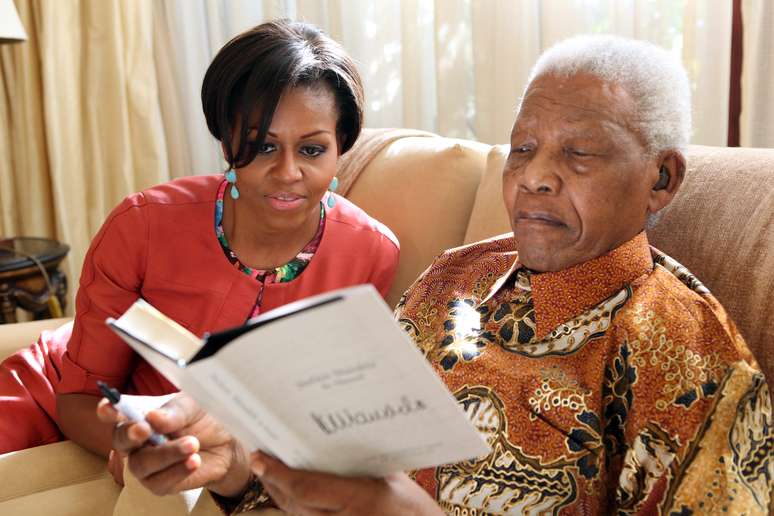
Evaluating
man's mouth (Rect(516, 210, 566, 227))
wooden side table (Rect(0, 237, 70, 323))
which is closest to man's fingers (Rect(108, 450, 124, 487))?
man's mouth (Rect(516, 210, 566, 227))

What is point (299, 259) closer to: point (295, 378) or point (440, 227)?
point (440, 227)

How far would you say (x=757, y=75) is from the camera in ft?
6.43

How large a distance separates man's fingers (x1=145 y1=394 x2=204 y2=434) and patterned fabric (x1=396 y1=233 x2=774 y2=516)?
0.38 meters

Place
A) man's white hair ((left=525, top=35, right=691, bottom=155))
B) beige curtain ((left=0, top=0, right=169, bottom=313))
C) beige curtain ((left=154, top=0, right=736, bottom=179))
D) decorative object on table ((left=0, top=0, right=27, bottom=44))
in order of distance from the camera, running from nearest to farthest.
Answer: man's white hair ((left=525, top=35, right=691, bottom=155)) < beige curtain ((left=154, top=0, right=736, bottom=179)) < decorative object on table ((left=0, top=0, right=27, bottom=44)) < beige curtain ((left=0, top=0, right=169, bottom=313))

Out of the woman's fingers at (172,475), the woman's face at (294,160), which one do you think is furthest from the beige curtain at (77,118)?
the woman's fingers at (172,475)

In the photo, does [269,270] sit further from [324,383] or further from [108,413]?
[324,383]

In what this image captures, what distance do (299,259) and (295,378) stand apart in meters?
0.96

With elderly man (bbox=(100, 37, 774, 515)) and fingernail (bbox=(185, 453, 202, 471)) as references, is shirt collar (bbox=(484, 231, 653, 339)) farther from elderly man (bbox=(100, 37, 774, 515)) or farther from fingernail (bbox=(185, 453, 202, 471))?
fingernail (bbox=(185, 453, 202, 471))

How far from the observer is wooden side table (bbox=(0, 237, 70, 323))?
101 inches

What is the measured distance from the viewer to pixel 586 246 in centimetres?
119

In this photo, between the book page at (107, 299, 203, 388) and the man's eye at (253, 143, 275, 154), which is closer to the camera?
the book page at (107, 299, 203, 388)

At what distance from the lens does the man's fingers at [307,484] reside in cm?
83

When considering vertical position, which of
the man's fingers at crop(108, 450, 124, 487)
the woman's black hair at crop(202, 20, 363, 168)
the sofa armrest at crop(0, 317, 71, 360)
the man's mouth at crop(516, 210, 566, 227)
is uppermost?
the woman's black hair at crop(202, 20, 363, 168)

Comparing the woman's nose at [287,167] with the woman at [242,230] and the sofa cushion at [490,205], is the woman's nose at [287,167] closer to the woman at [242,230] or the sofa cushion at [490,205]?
the woman at [242,230]
